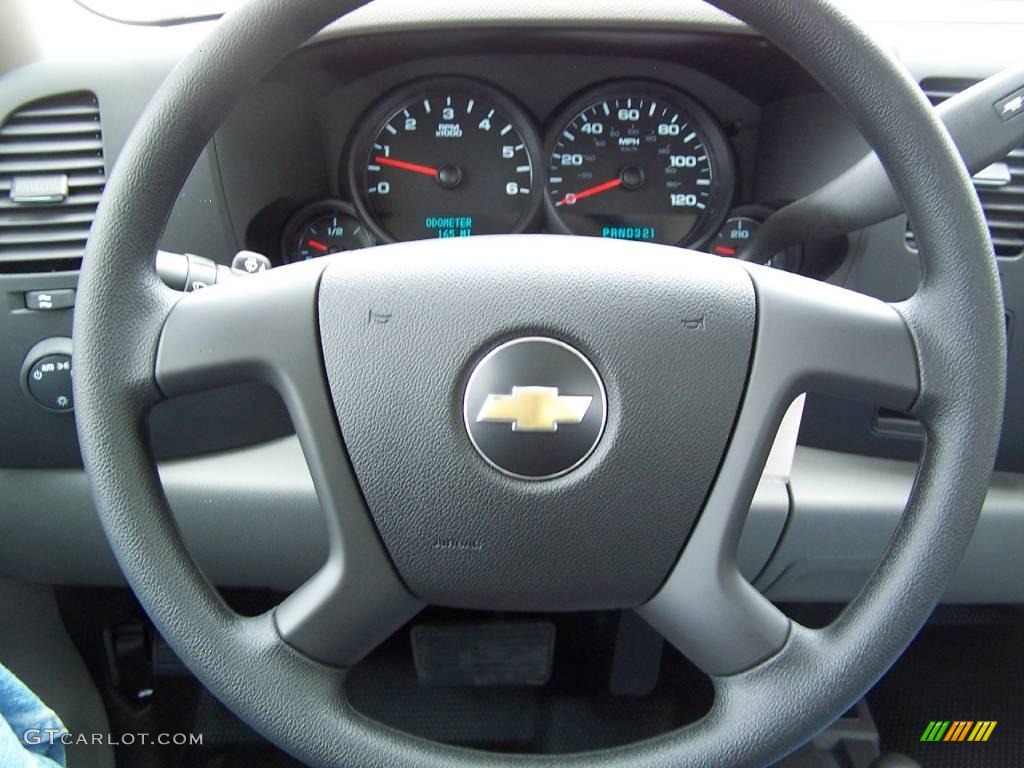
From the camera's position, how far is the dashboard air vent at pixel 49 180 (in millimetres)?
1022

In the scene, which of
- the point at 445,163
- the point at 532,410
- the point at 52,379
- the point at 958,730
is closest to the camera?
the point at 532,410

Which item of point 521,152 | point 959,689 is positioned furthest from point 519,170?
point 959,689

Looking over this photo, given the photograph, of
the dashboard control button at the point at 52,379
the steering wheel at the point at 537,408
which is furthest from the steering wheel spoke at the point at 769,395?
the dashboard control button at the point at 52,379

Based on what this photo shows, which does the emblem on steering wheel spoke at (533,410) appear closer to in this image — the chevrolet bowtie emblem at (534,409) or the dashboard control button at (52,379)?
the chevrolet bowtie emblem at (534,409)

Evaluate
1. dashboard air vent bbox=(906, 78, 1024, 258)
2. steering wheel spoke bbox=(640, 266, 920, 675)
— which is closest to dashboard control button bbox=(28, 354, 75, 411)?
steering wheel spoke bbox=(640, 266, 920, 675)

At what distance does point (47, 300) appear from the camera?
1.02 m

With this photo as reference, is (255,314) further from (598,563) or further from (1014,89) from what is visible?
(1014,89)

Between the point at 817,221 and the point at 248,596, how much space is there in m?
0.97

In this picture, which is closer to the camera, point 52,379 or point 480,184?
point 52,379

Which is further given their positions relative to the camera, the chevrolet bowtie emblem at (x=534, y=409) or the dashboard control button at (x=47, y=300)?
the dashboard control button at (x=47, y=300)

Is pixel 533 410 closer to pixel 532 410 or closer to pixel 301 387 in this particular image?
pixel 532 410

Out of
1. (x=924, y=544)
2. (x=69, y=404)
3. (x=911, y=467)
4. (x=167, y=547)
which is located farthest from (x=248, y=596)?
(x=924, y=544)

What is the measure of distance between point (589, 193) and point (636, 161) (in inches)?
3.0

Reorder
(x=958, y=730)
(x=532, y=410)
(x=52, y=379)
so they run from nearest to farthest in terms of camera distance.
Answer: (x=532, y=410), (x=52, y=379), (x=958, y=730)
